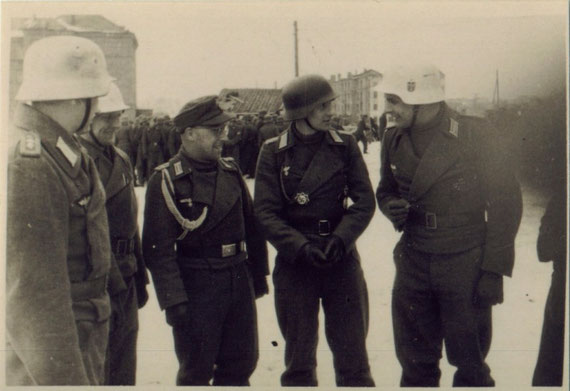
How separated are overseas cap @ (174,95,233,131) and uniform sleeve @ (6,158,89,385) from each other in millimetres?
560

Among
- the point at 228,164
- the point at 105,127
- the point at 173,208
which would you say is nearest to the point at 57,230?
the point at 173,208

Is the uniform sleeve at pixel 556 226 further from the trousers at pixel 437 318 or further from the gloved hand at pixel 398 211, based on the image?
the gloved hand at pixel 398 211

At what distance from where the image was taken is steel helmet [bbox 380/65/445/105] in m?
2.06

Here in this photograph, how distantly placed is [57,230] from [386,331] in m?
1.26

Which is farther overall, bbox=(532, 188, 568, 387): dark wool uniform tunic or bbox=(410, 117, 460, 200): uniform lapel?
bbox=(532, 188, 568, 387): dark wool uniform tunic

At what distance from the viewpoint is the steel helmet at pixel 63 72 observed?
5.60ft

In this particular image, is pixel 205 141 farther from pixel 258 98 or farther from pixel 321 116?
pixel 258 98

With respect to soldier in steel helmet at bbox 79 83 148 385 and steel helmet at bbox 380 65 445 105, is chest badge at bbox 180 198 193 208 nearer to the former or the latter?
soldier in steel helmet at bbox 79 83 148 385

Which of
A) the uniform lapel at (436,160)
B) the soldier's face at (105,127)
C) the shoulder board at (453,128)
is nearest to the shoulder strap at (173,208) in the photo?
the soldier's face at (105,127)

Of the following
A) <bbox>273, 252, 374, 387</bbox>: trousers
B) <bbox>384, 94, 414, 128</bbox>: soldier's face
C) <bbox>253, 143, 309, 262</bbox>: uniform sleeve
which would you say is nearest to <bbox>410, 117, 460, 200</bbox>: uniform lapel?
<bbox>384, 94, 414, 128</bbox>: soldier's face

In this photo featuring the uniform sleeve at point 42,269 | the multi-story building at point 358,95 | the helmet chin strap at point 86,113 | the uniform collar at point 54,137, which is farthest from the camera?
the multi-story building at point 358,95

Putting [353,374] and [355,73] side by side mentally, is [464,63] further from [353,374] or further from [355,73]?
[353,374]

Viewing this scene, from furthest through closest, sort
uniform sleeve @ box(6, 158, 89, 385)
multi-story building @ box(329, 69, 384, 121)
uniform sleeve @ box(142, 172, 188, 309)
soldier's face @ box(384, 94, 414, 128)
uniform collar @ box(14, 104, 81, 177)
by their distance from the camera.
A: multi-story building @ box(329, 69, 384, 121) < soldier's face @ box(384, 94, 414, 128) < uniform sleeve @ box(142, 172, 188, 309) < uniform collar @ box(14, 104, 81, 177) < uniform sleeve @ box(6, 158, 89, 385)

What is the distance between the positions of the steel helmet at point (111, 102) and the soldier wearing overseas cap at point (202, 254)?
0.70ft
